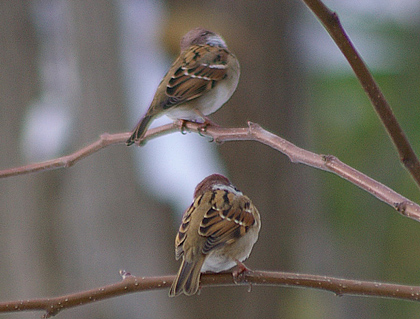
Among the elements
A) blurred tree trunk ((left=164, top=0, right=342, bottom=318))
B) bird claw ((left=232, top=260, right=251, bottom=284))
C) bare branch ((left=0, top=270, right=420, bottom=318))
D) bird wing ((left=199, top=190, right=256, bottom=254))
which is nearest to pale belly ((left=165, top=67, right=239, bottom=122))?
bird wing ((left=199, top=190, right=256, bottom=254))

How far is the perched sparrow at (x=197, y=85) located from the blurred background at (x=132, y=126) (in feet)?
5.91

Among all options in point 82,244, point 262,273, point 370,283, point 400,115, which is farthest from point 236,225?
point 400,115

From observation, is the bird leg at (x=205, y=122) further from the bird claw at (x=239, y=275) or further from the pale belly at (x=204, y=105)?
the bird claw at (x=239, y=275)

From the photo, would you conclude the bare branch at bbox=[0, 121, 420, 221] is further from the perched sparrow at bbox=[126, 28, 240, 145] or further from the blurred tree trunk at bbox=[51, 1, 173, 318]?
the blurred tree trunk at bbox=[51, 1, 173, 318]

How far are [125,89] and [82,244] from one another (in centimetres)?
150

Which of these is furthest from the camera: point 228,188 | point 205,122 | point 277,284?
point 205,122

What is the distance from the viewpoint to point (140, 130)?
220cm

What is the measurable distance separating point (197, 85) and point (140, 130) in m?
0.78

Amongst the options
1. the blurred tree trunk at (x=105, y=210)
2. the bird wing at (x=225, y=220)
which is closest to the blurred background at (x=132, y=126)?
the blurred tree trunk at (x=105, y=210)

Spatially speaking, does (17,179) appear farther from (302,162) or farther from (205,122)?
(302,162)

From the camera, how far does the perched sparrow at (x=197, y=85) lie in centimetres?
279

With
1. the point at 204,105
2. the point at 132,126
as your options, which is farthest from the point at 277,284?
the point at 132,126

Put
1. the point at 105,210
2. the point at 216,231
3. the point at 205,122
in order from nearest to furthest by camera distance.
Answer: the point at 216,231
the point at 205,122
the point at 105,210

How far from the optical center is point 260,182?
18.2 ft
